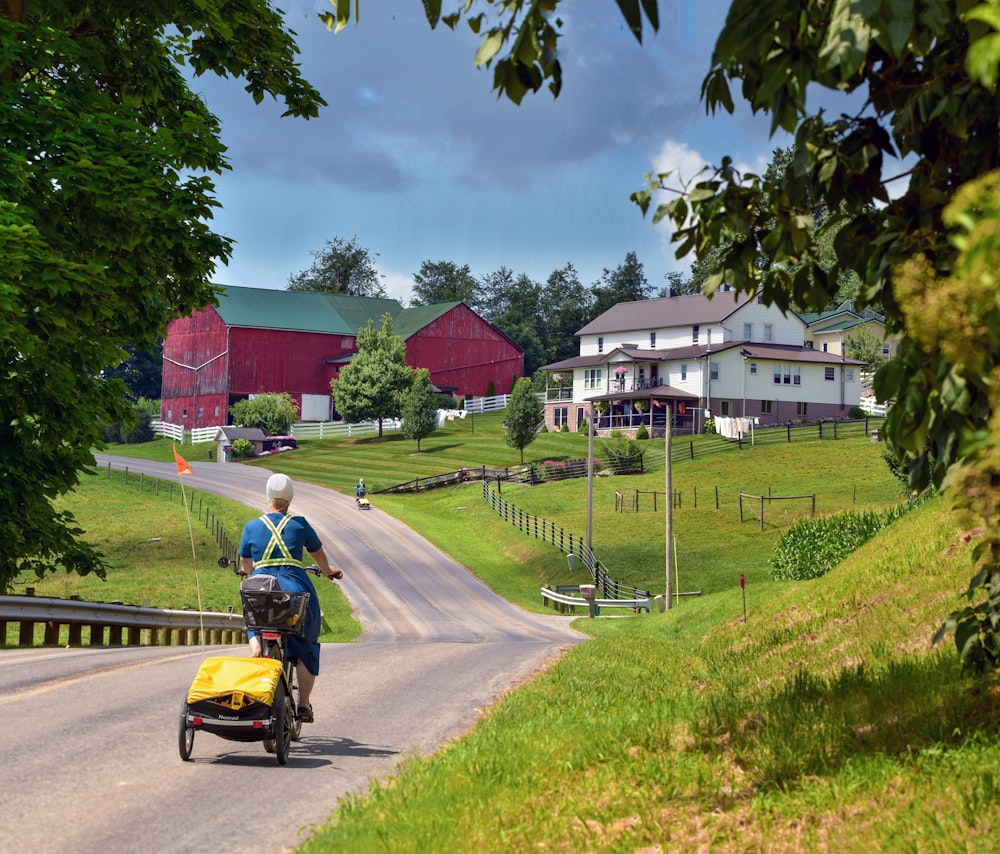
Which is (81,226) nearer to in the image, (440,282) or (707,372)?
(707,372)

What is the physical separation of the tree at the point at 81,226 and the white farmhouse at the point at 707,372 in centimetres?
7106

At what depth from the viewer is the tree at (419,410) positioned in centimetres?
8600

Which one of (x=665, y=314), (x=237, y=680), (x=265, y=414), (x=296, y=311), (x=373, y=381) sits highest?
(x=296, y=311)

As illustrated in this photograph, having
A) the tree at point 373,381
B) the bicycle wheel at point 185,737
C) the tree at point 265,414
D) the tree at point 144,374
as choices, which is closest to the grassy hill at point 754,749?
the bicycle wheel at point 185,737

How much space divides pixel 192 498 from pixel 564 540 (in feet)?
75.3

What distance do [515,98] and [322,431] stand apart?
94061mm

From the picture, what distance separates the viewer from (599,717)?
372 inches

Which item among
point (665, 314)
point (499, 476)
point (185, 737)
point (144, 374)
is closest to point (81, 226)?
point (185, 737)

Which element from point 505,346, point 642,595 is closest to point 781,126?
point 642,595

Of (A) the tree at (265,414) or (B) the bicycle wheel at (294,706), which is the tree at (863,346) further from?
(B) the bicycle wheel at (294,706)

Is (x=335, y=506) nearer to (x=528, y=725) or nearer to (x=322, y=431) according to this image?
(x=322, y=431)

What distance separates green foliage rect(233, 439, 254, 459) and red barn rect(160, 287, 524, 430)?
1016 cm

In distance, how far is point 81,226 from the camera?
15797 mm

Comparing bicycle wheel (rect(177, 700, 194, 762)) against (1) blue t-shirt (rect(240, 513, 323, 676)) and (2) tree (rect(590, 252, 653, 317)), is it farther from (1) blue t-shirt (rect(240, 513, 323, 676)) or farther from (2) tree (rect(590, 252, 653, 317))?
(2) tree (rect(590, 252, 653, 317))
